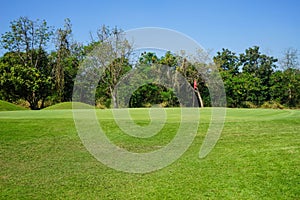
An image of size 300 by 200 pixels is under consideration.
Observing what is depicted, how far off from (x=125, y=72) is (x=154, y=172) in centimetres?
3274

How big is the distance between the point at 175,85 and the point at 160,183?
27.6 meters

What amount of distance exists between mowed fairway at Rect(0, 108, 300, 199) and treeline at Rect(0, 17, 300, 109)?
23697mm

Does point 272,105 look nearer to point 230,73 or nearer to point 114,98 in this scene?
point 230,73

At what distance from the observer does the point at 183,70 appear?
117 ft

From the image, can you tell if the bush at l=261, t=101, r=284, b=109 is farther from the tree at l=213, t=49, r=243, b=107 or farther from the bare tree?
the bare tree

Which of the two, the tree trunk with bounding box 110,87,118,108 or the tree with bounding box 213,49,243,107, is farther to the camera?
the tree with bounding box 213,49,243,107

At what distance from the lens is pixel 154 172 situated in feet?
19.1

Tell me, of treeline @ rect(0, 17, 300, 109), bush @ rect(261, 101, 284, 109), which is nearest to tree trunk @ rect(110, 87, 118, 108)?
treeline @ rect(0, 17, 300, 109)

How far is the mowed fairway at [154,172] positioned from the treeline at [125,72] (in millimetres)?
23697

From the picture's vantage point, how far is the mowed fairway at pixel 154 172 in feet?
16.1

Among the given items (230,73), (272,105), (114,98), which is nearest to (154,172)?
(114,98)

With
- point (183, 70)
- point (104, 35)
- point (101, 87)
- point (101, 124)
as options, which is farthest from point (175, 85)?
point (101, 124)

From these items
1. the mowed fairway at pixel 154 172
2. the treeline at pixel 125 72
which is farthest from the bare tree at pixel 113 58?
the mowed fairway at pixel 154 172

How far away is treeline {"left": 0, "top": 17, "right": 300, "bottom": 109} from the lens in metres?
34.3
